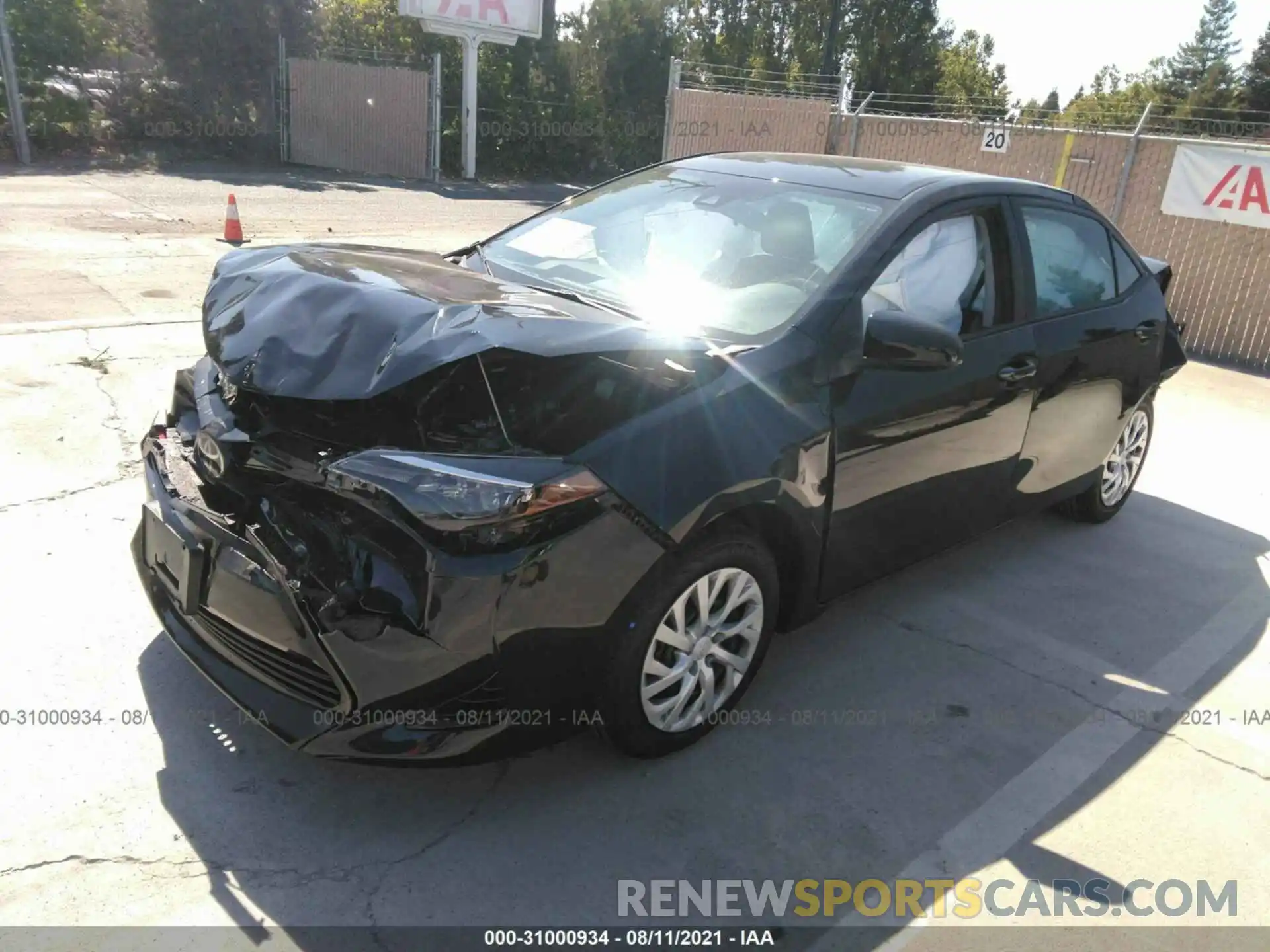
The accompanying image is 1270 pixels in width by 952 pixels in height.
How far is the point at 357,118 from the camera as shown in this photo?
72.1 ft

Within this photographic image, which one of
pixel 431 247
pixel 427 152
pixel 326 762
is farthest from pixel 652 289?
pixel 427 152

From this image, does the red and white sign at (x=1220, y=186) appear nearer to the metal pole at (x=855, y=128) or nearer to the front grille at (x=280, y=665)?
the metal pole at (x=855, y=128)

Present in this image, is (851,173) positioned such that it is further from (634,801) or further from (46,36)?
(46,36)

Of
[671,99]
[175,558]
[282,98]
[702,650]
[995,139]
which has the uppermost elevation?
[671,99]

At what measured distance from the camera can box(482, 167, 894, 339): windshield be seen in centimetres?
343

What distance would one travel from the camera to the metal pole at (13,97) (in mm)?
16266

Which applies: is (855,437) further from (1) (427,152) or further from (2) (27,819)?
(1) (427,152)

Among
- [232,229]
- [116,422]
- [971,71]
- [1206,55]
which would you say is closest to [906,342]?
[116,422]

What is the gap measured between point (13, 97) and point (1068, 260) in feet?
58.8

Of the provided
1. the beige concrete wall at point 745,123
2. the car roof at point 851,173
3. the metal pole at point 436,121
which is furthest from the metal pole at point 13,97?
the car roof at point 851,173

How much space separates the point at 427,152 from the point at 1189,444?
1874cm

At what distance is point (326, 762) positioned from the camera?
2.99 m

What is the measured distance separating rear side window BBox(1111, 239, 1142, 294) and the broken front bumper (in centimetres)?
339

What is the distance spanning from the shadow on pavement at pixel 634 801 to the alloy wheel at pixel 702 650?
186 mm
